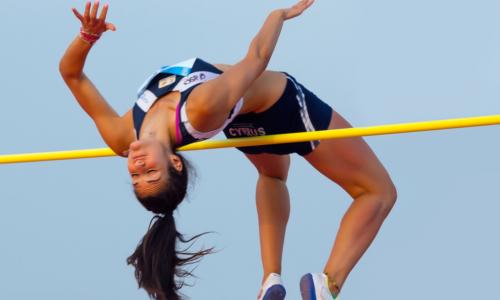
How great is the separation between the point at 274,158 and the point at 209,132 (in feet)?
2.49

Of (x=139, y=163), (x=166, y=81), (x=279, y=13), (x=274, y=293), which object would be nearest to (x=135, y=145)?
(x=139, y=163)

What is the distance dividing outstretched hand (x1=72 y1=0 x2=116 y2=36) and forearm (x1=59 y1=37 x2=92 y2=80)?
7 cm

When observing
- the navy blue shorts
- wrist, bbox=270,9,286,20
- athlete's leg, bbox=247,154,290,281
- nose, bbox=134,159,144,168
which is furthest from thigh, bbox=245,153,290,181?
nose, bbox=134,159,144,168

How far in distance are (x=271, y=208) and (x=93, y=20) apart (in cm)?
135

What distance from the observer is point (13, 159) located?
637cm

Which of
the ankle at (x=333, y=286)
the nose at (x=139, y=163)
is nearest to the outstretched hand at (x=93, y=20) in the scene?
the nose at (x=139, y=163)

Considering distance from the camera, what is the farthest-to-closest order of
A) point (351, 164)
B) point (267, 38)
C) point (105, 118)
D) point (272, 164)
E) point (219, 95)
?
point (272, 164), point (351, 164), point (105, 118), point (267, 38), point (219, 95)

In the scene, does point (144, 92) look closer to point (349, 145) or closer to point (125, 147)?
point (125, 147)

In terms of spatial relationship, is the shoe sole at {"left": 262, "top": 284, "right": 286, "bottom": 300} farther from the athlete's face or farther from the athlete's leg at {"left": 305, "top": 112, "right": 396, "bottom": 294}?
the athlete's face

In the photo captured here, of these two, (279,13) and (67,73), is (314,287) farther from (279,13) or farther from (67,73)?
(67,73)

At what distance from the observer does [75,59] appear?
5332 millimetres

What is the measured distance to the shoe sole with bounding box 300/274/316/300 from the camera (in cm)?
526

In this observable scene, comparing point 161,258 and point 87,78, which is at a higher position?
point 87,78

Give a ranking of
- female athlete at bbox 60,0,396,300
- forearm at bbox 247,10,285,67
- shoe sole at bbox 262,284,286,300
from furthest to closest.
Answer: shoe sole at bbox 262,284,286,300
forearm at bbox 247,10,285,67
female athlete at bbox 60,0,396,300
